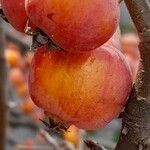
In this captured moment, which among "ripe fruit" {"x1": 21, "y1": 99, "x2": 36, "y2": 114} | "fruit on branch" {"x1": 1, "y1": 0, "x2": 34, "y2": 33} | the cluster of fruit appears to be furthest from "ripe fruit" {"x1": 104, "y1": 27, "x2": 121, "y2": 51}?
"ripe fruit" {"x1": 21, "y1": 99, "x2": 36, "y2": 114}

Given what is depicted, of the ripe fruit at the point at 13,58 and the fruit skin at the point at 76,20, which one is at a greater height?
the fruit skin at the point at 76,20

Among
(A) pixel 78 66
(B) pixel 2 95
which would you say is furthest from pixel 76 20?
(B) pixel 2 95

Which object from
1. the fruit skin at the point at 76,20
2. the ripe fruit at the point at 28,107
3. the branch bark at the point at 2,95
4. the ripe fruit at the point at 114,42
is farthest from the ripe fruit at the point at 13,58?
the fruit skin at the point at 76,20

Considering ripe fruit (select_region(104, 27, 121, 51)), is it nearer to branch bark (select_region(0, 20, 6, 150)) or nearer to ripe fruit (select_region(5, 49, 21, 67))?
branch bark (select_region(0, 20, 6, 150))

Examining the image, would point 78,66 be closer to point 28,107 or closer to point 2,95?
point 2,95

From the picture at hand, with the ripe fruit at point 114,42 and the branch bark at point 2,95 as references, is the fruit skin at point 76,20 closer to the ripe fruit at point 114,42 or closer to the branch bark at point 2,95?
the ripe fruit at point 114,42
